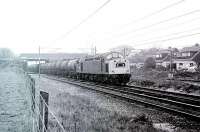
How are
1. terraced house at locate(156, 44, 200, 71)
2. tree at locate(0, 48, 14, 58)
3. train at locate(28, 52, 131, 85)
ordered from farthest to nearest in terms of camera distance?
tree at locate(0, 48, 14, 58)
terraced house at locate(156, 44, 200, 71)
train at locate(28, 52, 131, 85)

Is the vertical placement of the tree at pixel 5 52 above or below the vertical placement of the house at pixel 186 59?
above

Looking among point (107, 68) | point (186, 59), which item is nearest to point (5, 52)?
point (186, 59)

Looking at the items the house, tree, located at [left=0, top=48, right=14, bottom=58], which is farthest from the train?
tree, located at [left=0, top=48, right=14, bottom=58]

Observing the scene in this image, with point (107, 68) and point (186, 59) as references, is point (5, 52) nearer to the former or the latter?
point (186, 59)

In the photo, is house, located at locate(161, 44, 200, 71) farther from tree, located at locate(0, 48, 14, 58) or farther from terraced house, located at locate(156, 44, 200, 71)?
tree, located at locate(0, 48, 14, 58)

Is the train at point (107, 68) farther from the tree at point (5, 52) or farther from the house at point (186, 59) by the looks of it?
the tree at point (5, 52)

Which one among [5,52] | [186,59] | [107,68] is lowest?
[107,68]

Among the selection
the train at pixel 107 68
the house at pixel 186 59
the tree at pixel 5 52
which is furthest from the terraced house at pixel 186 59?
the tree at pixel 5 52

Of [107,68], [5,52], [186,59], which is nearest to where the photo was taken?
[107,68]

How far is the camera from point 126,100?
51.4ft

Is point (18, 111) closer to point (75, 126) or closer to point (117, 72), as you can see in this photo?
point (75, 126)

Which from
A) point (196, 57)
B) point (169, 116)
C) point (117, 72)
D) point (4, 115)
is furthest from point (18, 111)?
point (196, 57)

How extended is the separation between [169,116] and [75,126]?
4.12 meters

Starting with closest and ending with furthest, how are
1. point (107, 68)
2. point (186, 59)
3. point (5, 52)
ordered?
point (107, 68) < point (186, 59) < point (5, 52)
